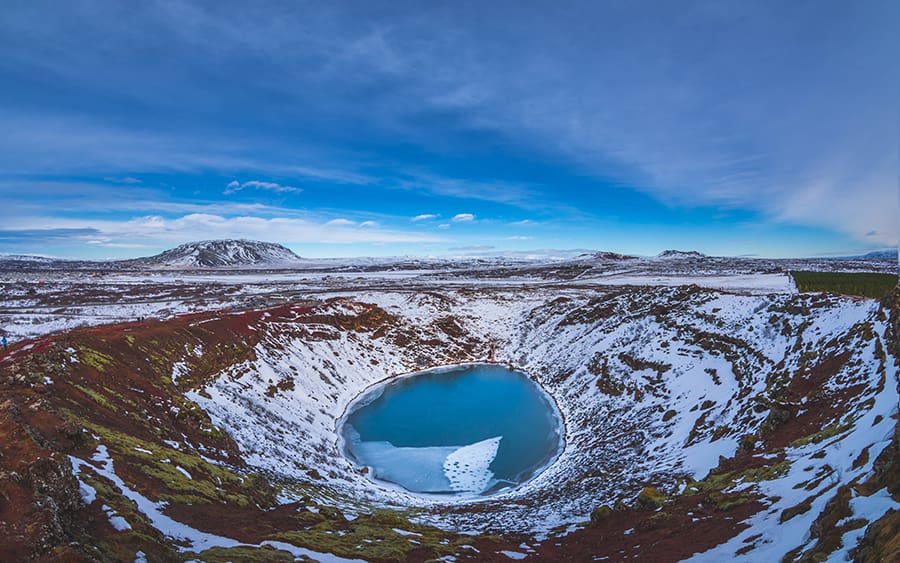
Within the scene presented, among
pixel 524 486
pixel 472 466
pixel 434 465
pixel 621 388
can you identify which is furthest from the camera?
pixel 621 388

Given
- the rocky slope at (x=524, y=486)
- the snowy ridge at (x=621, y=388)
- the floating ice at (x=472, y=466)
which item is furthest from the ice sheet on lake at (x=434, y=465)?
the rocky slope at (x=524, y=486)

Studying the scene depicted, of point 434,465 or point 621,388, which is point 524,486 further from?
point 621,388

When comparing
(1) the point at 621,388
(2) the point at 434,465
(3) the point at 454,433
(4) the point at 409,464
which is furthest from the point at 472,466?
(1) the point at 621,388

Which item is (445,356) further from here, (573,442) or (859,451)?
(859,451)

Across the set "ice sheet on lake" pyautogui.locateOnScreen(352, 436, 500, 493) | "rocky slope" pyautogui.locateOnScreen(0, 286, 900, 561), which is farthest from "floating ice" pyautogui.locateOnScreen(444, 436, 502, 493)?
"rocky slope" pyautogui.locateOnScreen(0, 286, 900, 561)

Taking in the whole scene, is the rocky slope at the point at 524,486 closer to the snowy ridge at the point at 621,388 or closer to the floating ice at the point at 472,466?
the snowy ridge at the point at 621,388

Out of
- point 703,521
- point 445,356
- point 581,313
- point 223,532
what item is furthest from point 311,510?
point 581,313

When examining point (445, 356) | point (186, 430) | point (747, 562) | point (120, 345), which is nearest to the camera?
point (747, 562)

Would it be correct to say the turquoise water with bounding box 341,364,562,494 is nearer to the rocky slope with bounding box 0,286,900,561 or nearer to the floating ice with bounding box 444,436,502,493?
the floating ice with bounding box 444,436,502,493
